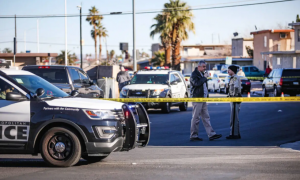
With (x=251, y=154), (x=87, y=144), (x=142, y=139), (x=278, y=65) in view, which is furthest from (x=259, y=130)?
(x=278, y=65)

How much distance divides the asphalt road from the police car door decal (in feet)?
1.81

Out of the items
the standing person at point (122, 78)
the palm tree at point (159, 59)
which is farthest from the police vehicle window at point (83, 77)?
the palm tree at point (159, 59)

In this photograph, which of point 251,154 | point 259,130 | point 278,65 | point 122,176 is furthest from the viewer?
point 278,65

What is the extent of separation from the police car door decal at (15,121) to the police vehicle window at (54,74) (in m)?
8.25

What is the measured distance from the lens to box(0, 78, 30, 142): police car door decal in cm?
792

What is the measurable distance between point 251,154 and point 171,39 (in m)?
42.1

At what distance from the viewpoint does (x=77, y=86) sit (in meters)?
16.5

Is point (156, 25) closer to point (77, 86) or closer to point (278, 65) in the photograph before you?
point (278, 65)

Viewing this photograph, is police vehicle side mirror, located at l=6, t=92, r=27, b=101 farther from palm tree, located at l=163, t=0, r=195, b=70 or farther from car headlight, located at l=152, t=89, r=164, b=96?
palm tree, located at l=163, t=0, r=195, b=70

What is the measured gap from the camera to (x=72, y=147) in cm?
791

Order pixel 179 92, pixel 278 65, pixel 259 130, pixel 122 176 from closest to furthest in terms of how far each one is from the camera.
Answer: pixel 122 176, pixel 259 130, pixel 179 92, pixel 278 65

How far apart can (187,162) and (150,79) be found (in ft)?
40.0

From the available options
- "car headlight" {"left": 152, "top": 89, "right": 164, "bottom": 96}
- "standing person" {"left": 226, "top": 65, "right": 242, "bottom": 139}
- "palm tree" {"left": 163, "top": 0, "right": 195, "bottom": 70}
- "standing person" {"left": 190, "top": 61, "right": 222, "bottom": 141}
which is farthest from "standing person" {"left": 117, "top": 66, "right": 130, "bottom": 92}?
"palm tree" {"left": 163, "top": 0, "right": 195, "bottom": 70}

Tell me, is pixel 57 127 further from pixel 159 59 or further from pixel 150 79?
pixel 159 59
